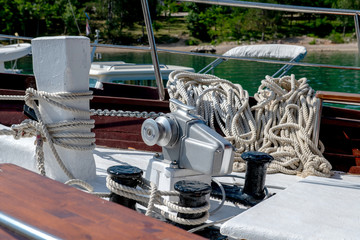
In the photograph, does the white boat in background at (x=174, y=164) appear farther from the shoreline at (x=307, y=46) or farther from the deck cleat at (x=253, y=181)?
the shoreline at (x=307, y=46)

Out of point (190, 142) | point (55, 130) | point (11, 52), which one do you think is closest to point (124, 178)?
point (190, 142)

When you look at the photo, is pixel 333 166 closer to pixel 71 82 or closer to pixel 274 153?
pixel 274 153

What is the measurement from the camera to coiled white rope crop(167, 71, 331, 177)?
9.11ft

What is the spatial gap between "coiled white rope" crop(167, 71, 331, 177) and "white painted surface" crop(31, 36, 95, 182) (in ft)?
3.29

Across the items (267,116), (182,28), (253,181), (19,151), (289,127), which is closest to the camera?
(253,181)

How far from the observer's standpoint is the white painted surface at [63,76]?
213cm

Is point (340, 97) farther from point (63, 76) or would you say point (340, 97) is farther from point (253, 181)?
point (63, 76)

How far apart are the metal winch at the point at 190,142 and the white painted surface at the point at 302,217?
0.30 metres

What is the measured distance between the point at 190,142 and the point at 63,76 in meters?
0.71

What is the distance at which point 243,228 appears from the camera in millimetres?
1337

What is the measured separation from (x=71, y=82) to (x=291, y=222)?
1.26 meters

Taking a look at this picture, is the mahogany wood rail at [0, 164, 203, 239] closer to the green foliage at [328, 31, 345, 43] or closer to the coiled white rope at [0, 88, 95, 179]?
the coiled white rope at [0, 88, 95, 179]

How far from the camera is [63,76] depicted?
213 centimetres

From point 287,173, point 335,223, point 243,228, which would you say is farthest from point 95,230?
point 287,173
